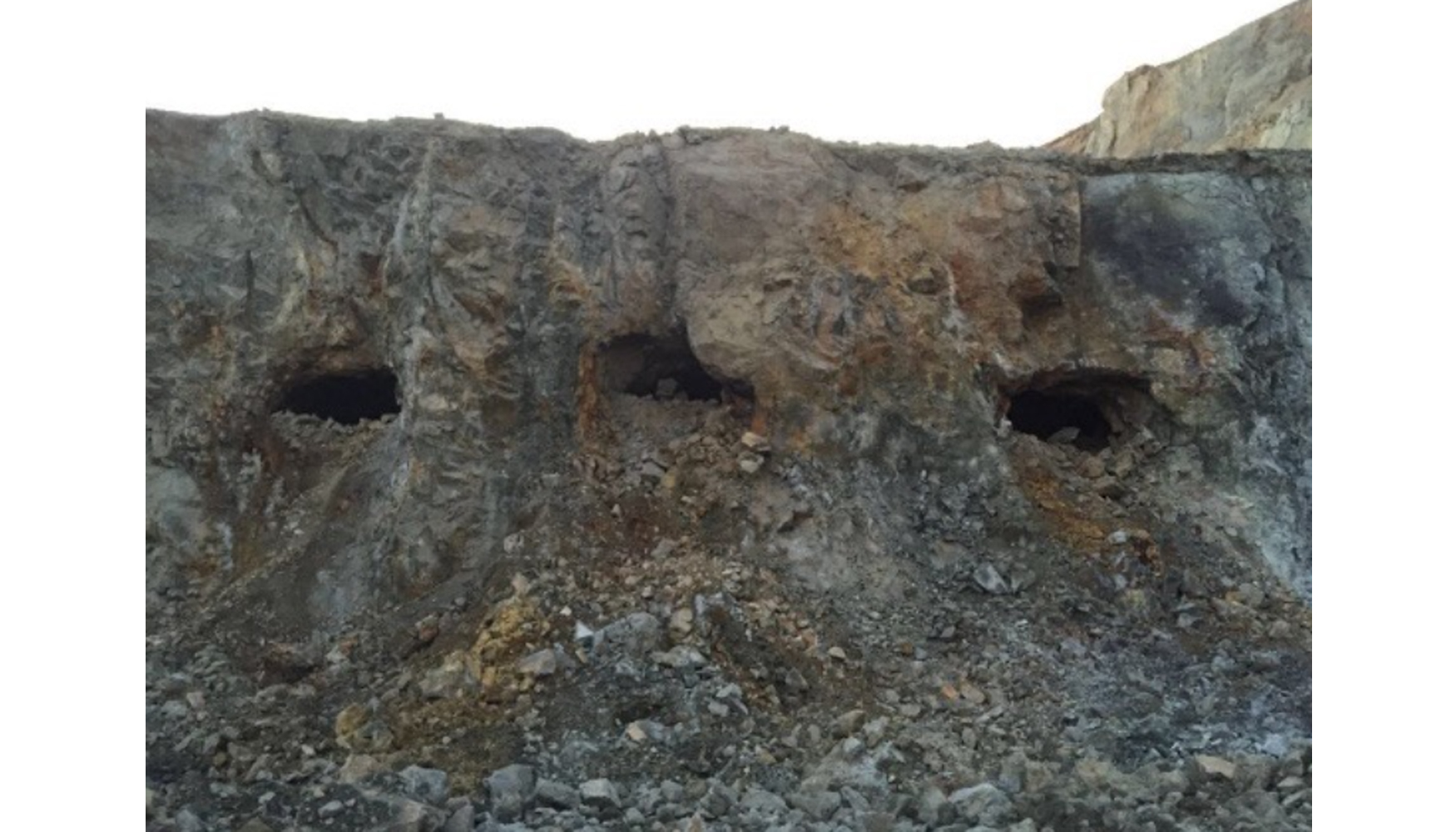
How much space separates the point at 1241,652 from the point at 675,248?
17.8 ft

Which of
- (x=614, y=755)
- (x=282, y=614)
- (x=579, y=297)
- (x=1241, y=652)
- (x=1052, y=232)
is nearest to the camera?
(x=614, y=755)

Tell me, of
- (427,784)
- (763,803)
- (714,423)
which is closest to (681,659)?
(763,803)

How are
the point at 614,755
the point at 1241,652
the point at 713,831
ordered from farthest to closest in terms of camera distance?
the point at 1241,652, the point at 614,755, the point at 713,831

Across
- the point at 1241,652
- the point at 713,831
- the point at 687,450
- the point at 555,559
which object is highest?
the point at 687,450

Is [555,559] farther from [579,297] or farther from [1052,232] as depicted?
[1052,232]

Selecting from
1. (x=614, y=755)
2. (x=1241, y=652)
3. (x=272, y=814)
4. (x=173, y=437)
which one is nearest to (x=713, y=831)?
(x=614, y=755)

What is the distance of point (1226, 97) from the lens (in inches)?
575

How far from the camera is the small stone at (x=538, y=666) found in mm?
7660

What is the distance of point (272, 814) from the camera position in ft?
21.3

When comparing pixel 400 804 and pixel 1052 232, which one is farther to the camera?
pixel 1052 232

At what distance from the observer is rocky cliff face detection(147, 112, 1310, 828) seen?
820 cm

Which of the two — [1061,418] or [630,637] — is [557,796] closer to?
[630,637]

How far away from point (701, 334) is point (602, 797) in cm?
407

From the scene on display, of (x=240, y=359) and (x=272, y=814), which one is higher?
(x=240, y=359)
